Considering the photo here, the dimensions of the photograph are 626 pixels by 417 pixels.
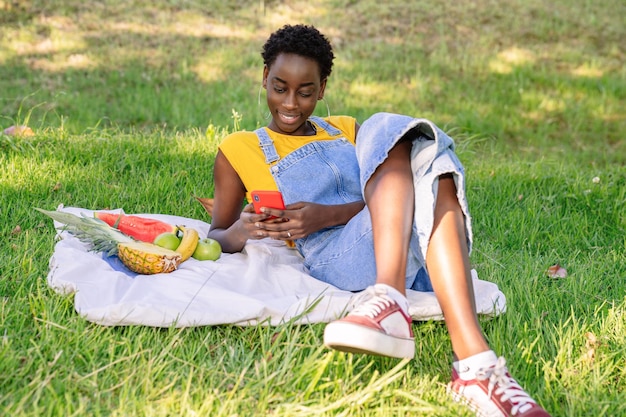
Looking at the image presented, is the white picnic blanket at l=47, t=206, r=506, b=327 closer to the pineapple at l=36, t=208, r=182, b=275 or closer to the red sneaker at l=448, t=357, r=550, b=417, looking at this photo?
the pineapple at l=36, t=208, r=182, b=275

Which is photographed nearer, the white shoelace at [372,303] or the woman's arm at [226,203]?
the white shoelace at [372,303]

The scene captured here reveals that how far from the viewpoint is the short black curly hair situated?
2971 millimetres

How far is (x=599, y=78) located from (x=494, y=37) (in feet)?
4.17

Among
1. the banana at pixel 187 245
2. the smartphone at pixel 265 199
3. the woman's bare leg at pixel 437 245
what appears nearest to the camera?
the woman's bare leg at pixel 437 245

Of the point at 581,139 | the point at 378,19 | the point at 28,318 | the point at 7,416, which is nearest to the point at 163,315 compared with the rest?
the point at 28,318

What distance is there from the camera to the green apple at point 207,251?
2.91 meters

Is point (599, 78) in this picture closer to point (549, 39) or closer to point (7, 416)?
point (549, 39)

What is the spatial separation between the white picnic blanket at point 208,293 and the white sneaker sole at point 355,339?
1.39ft

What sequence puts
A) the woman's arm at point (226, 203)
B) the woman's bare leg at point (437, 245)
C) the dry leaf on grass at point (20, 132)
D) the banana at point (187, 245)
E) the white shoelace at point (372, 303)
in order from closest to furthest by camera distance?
the white shoelace at point (372, 303) < the woman's bare leg at point (437, 245) < the banana at point (187, 245) < the woman's arm at point (226, 203) < the dry leaf on grass at point (20, 132)

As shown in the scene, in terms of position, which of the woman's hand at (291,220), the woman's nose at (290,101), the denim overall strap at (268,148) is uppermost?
the woman's nose at (290,101)

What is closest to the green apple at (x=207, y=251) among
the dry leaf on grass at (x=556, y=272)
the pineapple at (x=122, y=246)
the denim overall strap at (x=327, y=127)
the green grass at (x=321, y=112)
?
the pineapple at (x=122, y=246)

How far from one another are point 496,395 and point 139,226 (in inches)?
69.6

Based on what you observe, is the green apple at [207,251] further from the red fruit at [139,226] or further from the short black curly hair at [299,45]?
the short black curly hair at [299,45]

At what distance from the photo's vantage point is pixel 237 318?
237cm
